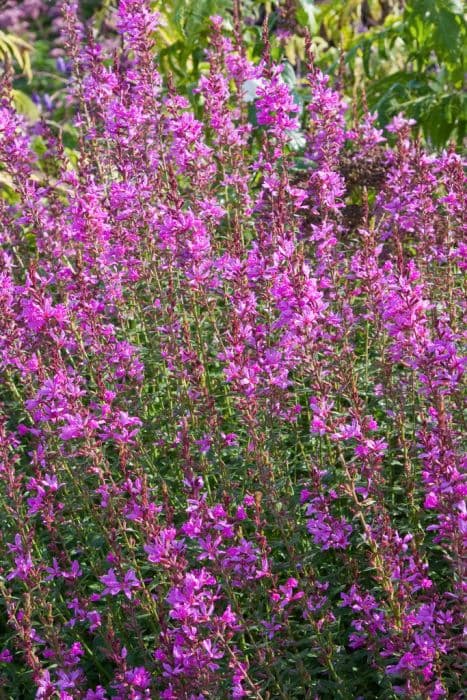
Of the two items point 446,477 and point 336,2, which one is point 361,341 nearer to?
point 446,477

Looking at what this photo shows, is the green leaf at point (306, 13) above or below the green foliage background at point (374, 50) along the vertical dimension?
above

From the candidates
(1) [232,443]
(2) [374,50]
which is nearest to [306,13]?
(2) [374,50]

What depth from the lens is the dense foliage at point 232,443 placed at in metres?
2.75

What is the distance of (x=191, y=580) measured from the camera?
262 centimetres

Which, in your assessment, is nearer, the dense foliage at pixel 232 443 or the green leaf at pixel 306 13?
the dense foliage at pixel 232 443

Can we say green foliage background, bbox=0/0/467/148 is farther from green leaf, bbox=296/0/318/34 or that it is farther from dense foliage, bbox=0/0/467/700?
dense foliage, bbox=0/0/467/700

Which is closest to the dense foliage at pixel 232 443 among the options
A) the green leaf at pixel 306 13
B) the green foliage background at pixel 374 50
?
the green foliage background at pixel 374 50

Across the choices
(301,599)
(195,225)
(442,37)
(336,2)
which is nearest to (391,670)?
(301,599)

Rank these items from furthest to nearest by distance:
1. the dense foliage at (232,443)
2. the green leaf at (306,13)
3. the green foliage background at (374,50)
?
the green leaf at (306,13) < the green foliage background at (374,50) < the dense foliage at (232,443)

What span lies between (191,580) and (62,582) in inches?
57.5

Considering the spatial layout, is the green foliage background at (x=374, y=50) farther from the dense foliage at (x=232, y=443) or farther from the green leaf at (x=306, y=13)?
the dense foliage at (x=232, y=443)

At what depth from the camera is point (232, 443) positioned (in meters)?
3.45

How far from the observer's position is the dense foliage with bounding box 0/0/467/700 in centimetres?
275

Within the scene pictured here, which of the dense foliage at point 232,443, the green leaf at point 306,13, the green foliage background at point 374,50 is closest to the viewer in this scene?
the dense foliage at point 232,443
